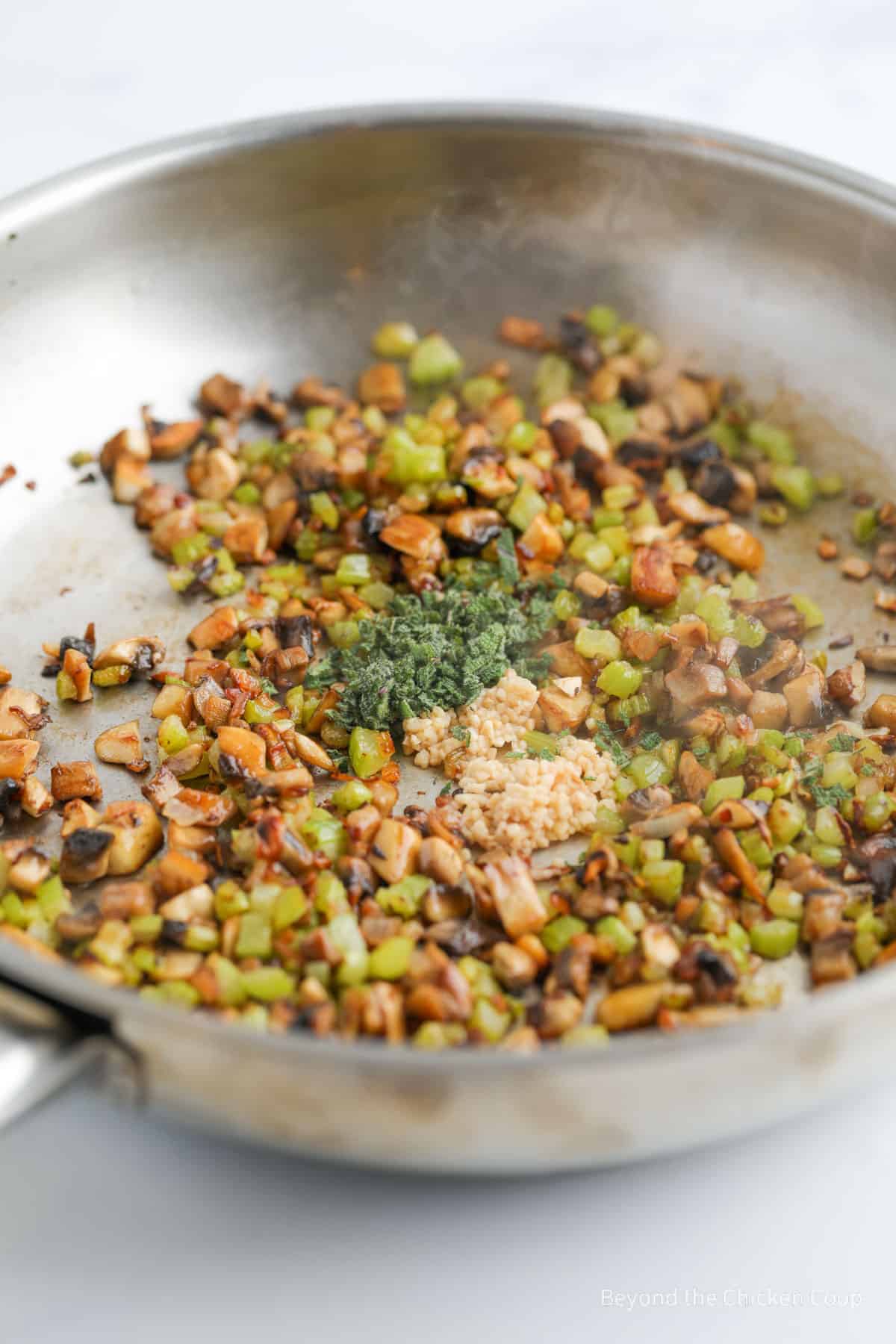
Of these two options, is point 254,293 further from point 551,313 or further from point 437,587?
point 437,587

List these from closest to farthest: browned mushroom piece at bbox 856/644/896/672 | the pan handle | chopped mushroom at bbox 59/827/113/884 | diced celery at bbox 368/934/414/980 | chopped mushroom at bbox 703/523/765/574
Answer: the pan handle
diced celery at bbox 368/934/414/980
chopped mushroom at bbox 59/827/113/884
browned mushroom piece at bbox 856/644/896/672
chopped mushroom at bbox 703/523/765/574

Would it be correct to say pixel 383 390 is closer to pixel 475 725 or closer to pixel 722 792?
pixel 475 725

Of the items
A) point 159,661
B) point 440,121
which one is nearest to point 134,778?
point 159,661

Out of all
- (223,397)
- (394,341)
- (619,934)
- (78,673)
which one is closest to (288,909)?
(619,934)

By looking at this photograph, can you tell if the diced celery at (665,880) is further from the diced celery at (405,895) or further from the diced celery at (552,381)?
the diced celery at (552,381)

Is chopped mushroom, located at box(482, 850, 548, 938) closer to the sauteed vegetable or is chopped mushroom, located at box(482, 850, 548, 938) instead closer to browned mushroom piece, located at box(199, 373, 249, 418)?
the sauteed vegetable

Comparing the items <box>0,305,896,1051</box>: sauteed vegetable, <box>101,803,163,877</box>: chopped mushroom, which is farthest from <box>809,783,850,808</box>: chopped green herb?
<box>101,803,163,877</box>: chopped mushroom

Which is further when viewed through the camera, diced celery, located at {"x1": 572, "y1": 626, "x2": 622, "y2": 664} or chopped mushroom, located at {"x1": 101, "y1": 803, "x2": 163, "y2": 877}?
diced celery, located at {"x1": 572, "y1": 626, "x2": 622, "y2": 664}
